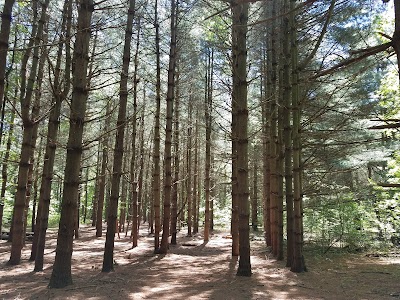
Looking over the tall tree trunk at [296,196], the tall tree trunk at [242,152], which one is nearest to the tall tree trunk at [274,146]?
the tall tree trunk at [296,196]

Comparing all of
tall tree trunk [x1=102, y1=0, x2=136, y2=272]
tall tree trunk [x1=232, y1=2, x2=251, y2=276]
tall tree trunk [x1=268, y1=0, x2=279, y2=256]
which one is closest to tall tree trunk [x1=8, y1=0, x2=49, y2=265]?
tall tree trunk [x1=102, y1=0, x2=136, y2=272]

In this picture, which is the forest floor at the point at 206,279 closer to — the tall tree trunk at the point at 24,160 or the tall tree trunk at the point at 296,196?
the tall tree trunk at the point at 296,196

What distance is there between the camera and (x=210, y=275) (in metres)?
6.64

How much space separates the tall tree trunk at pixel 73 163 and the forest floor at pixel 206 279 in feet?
1.08

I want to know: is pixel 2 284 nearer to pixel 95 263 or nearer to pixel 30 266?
pixel 30 266

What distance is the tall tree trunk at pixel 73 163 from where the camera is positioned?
4.91 metres

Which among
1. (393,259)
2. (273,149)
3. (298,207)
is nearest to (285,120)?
(298,207)

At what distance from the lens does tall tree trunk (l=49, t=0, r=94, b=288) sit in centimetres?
491

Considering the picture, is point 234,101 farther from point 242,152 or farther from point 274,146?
point 274,146

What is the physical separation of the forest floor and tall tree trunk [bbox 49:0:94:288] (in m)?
0.33

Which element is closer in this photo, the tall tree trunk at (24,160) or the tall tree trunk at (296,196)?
the tall tree trunk at (296,196)

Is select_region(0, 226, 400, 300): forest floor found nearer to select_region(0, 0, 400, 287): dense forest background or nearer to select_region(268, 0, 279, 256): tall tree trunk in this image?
select_region(0, 0, 400, 287): dense forest background

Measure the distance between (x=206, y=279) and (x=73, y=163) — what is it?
3.24 metres

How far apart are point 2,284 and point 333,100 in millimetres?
10165
